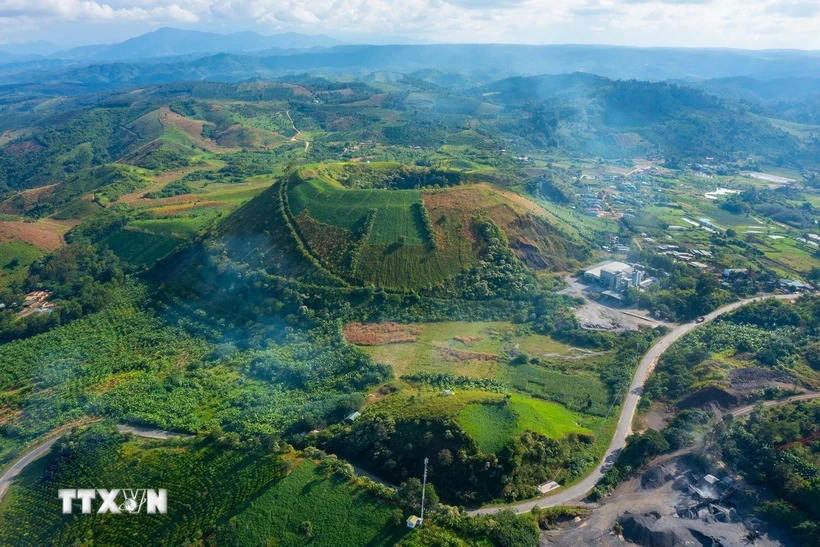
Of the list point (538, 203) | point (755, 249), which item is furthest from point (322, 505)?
point (755, 249)

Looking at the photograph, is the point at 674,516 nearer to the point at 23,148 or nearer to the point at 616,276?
the point at 616,276

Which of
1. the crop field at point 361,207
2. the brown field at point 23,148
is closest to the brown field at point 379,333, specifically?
the crop field at point 361,207

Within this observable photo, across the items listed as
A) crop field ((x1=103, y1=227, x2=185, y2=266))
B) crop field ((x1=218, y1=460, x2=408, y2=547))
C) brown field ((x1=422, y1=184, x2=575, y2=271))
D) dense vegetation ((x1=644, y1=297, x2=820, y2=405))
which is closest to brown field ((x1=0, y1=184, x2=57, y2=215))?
crop field ((x1=103, y1=227, x2=185, y2=266))

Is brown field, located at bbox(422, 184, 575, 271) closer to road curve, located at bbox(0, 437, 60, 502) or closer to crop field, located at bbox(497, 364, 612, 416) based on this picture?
crop field, located at bbox(497, 364, 612, 416)

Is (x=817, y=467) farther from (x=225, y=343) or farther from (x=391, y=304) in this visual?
(x=225, y=343)

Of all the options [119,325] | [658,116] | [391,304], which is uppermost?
[658,116]

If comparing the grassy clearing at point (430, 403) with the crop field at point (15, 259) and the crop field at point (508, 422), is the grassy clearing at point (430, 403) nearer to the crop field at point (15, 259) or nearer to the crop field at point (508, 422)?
the crop field at point (508, 422)

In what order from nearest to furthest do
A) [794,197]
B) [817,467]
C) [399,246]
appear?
[817,467] < [399,246] < [794,197]

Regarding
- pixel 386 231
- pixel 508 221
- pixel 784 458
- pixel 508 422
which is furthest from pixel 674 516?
pixel 508 221
